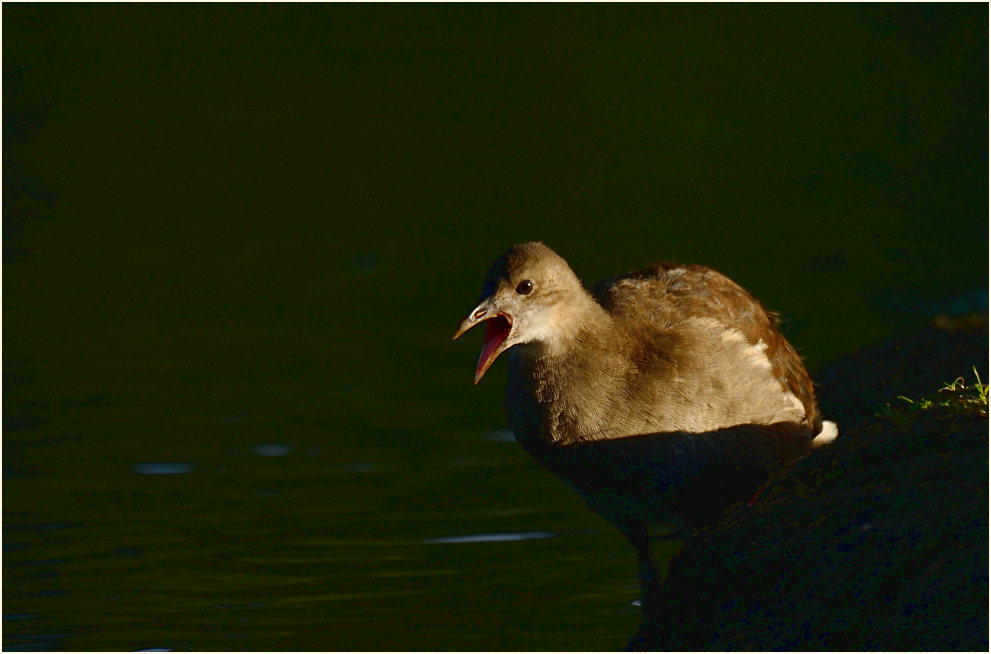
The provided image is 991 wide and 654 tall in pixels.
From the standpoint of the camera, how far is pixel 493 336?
24.2 feet

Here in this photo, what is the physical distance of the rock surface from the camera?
564cm

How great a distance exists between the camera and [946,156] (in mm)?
20469

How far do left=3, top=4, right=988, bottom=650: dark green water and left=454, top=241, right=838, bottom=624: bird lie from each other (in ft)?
3.20

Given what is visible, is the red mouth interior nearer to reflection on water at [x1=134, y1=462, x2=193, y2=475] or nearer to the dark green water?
the dark green water

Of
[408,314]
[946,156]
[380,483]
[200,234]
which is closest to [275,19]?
[200,234]

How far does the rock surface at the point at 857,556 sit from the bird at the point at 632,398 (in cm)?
28

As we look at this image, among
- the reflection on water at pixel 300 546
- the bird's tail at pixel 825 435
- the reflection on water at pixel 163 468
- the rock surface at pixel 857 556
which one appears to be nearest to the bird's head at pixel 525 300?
the rock surface at pixel 857 556

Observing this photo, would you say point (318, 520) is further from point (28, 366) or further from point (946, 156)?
point (946, 156)

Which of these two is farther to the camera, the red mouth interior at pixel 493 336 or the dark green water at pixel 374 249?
the dark green water at pixel 374 249

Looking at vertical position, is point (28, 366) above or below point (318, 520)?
above

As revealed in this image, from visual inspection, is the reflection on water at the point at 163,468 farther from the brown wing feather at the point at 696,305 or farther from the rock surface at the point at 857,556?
the rock surface at the point at 857,556

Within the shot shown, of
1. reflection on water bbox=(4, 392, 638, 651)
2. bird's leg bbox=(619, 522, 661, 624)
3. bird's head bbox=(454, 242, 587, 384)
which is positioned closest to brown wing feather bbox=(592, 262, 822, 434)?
bird's head bbox=(454, 242, 587, 384)

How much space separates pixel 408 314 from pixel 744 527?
10.00 meters

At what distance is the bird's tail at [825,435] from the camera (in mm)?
8205
